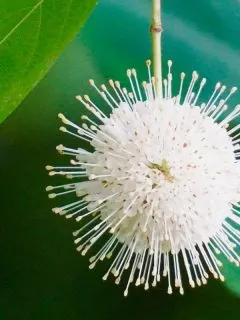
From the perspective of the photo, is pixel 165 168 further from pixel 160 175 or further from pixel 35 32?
pixel 35 32

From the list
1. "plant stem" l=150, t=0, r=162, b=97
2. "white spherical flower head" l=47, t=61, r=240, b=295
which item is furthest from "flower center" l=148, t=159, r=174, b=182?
"plant stem" l=150, t=0, r=162, b=97

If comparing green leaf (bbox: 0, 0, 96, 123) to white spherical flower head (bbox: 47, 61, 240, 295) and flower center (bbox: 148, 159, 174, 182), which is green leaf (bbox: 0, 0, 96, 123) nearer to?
white spherical flower head (bbox: 47, 61, 240, 295)

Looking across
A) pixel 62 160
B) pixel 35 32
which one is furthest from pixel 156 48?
pixel 62 160

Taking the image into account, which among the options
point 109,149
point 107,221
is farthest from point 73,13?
point 107,221

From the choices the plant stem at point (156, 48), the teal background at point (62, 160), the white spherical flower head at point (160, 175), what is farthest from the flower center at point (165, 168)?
the teal background at point (62, 160)

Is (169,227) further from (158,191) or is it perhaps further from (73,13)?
(73,13)

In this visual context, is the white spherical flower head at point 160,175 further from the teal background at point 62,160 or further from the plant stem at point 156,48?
the teal background at point 62,160

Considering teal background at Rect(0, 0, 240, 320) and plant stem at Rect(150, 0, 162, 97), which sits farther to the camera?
teal background at Rect(0, 0, 240, 320)
